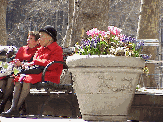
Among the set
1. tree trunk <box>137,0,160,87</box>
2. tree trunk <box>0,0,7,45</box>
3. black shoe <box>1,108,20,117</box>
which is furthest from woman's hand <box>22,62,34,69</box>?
tree trunk <box>0,0,7,45</box>

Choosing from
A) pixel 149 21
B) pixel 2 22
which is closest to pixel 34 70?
pixel 149 21

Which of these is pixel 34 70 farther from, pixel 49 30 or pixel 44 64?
pixel 49 30

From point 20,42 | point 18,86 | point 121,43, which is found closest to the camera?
point 121,43

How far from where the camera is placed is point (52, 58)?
4762 mm

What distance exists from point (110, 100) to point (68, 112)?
Answer: 5.40ft

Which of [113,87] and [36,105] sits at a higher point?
[113,87]

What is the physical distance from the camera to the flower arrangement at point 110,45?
11.9ft

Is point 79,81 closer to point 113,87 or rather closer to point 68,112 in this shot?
point 113,87

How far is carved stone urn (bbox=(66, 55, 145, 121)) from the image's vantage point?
3.46m

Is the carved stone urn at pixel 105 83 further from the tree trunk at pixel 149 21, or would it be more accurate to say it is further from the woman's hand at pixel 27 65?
the tree trunk at pixel 149 21

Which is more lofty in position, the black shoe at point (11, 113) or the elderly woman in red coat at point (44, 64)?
the elderly woman in red coat at point (44, 64)

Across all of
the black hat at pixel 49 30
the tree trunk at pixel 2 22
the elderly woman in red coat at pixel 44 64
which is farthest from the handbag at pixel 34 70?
the tree trunk at pixel 2 22

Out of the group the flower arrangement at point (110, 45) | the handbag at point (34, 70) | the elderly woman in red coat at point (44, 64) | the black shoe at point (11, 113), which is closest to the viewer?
the flower arrangement at point (110, 45)

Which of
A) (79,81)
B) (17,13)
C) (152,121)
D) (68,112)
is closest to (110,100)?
(79,81)
